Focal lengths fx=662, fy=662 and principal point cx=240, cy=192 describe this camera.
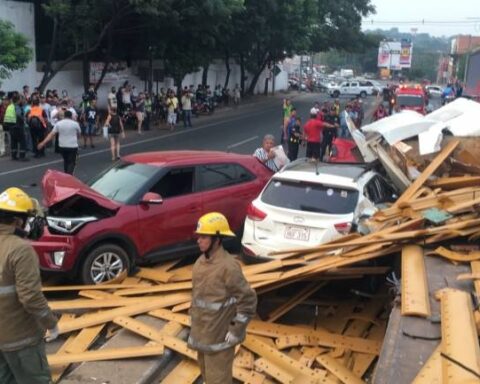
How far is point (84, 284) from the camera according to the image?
786 centimetres

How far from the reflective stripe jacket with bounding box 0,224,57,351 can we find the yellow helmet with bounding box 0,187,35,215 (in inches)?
5.0

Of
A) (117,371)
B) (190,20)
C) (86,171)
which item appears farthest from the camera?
(190,20)

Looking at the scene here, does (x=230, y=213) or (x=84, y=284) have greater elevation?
(x=230, y=213)

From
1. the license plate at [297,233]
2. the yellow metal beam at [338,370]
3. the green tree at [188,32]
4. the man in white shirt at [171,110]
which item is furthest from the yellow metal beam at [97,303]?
the man in white shirt at [171,110]

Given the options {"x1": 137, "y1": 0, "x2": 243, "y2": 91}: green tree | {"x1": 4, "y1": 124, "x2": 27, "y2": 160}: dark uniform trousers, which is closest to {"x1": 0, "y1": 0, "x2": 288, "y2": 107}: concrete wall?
{"x1": 137, "y1": 0, "x2": 243, "y2": 91}: green tree

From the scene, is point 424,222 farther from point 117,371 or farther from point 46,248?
point 46,248

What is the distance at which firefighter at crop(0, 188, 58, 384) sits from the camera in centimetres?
436

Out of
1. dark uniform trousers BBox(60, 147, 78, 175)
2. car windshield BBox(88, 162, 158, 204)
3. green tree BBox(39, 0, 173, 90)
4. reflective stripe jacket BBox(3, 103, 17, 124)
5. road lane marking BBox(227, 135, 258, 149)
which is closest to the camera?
car windshield BBox(88, 162, 158, 204)

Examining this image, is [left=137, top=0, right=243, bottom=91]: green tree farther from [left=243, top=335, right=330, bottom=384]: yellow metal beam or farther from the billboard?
the billboard

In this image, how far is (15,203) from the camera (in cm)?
454

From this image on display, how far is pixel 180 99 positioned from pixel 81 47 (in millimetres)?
4995

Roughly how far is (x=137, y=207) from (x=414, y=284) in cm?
378

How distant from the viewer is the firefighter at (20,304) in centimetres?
436

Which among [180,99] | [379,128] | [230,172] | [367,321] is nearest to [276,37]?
[180,99]
